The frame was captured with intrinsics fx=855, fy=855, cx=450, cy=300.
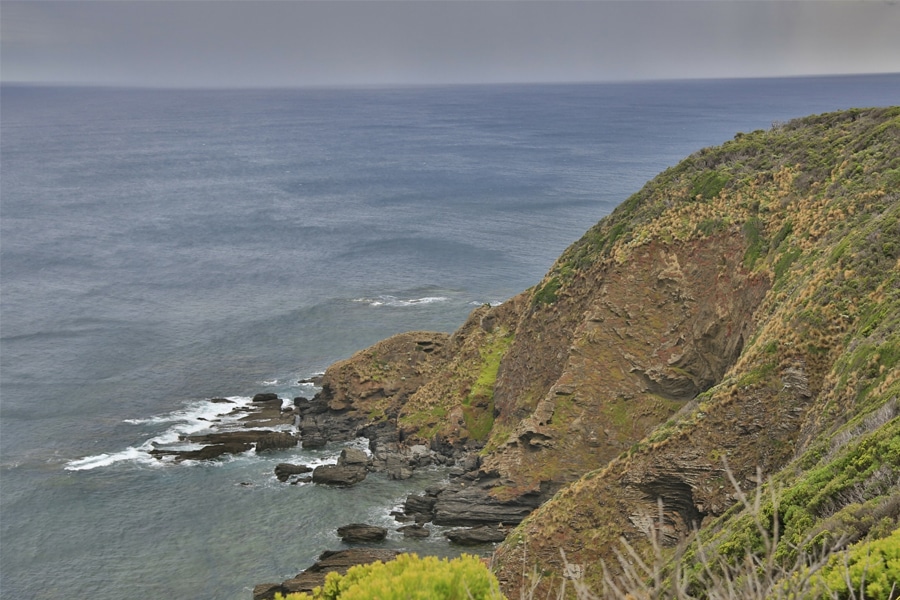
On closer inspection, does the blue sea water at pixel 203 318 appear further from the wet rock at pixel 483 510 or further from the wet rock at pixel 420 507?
the wet rock at pixel 483 510

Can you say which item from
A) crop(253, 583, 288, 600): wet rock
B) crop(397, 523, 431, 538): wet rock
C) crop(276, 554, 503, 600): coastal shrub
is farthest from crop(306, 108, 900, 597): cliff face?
crop(253, 583, 288, 600): wet rock

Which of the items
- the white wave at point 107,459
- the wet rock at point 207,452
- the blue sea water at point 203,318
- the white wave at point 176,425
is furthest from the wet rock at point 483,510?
the white wave at point 107,459

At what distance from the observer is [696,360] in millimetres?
46656

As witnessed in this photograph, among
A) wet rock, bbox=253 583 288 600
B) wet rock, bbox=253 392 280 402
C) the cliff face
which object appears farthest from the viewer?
wet rock, bbox=253 392 280 402

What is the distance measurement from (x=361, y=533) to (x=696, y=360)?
20.4 meters

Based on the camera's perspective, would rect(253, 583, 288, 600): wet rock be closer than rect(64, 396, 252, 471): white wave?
Yes

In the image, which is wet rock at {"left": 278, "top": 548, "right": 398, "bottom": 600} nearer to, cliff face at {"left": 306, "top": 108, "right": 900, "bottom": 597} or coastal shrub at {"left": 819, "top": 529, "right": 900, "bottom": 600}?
cliff face at {"left": 306, "top": 108, "right": 900, "bottom": 597}

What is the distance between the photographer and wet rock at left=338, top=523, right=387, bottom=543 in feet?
151

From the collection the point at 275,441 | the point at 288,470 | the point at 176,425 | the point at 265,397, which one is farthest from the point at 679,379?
the point at 176,425

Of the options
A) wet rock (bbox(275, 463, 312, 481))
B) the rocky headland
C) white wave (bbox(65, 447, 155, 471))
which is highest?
the rocky headland

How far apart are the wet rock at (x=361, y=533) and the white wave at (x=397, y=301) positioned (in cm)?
4495

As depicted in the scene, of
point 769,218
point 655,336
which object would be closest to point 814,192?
point 769,218

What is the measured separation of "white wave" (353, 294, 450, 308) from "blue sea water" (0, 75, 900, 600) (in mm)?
391

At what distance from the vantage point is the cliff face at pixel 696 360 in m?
31.5
